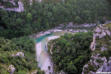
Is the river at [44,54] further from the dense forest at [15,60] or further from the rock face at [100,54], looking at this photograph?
the rock face at [100,54]

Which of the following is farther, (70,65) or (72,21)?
(72,21)

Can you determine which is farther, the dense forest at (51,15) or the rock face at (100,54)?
the dense forest at (51,15)

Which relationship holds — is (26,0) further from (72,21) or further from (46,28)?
(72,21)

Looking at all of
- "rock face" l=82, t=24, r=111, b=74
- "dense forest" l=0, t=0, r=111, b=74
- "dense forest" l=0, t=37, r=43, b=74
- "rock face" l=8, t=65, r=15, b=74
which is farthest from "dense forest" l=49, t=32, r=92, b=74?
"rock face" l=8, t=65, r=15, b=74

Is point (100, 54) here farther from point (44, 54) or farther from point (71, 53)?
point (44, 54)

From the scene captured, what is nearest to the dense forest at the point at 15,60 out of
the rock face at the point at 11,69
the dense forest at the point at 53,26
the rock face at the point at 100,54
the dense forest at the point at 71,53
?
the dense forest at the point at 53,26

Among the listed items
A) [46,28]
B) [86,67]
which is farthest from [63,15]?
[86,67]
